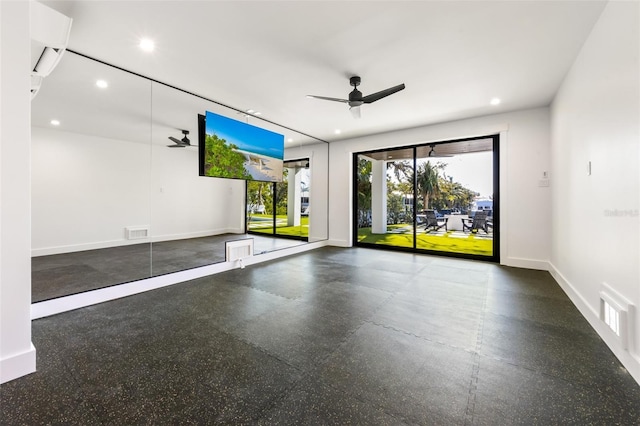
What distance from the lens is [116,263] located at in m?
3.81

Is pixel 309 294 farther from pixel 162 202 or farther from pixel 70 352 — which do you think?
pixel 162 202

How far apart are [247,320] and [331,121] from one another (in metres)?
4.55

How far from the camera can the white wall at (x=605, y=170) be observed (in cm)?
195

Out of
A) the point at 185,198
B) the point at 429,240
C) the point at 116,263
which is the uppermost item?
the point at 185,198

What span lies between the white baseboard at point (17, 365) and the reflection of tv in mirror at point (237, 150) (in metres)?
3.08

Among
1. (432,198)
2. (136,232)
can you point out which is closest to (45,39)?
(136,232)

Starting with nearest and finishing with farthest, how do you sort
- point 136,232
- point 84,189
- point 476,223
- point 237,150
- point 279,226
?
1. point 84,189
2. point 136,232
3. point 237,150
4. point 279,226
5. point 476,223

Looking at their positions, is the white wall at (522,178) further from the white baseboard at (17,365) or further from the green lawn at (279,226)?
the white baseboard at (17,365)

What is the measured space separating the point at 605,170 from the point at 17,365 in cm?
506

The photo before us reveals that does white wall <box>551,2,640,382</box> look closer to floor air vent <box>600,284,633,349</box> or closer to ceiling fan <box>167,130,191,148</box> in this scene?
floor air vent <box>600,284,633,349</box>

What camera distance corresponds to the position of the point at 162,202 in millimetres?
4109

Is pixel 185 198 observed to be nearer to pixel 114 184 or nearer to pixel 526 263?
pixel 114 184

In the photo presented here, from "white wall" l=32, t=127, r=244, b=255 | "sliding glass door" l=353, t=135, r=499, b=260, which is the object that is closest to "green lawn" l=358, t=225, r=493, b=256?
"sliding glass door" l=353, t=135, r=499, b=260

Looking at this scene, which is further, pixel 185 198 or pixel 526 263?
pixel 526 263
